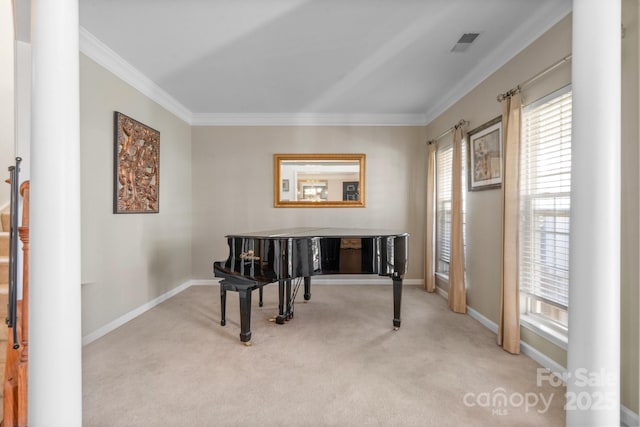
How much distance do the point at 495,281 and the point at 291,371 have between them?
2020mm

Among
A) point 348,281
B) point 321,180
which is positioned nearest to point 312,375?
point 348,281

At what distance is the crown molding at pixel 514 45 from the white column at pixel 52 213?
2.82 metres

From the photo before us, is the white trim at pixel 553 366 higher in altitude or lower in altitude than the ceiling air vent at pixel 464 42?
lower

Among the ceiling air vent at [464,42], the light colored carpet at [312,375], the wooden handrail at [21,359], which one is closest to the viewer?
the wooden handrail at [21,359]

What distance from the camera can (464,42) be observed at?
2641mm

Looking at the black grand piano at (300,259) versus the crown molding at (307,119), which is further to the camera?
the crown molding at (307,119)

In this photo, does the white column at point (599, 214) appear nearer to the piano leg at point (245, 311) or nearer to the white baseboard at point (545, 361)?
the white baseboard at point (545, 361)

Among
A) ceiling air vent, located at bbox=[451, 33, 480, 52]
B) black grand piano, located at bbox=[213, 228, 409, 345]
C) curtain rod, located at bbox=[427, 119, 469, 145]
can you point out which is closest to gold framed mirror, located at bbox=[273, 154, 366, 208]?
curtain rod, located at bbox=[427, 119, 469, 145]

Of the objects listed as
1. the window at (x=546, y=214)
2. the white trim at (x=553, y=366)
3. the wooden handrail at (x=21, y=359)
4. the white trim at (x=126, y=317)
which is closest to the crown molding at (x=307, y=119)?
the window at (x=546, y=214)

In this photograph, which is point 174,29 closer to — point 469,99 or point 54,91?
point 54,91

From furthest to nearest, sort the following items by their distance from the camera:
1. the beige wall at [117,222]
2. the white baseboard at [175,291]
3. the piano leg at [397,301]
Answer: the piano leg at [397,301] → the white baseboard at [175,291] → the beige wall at [117,222]

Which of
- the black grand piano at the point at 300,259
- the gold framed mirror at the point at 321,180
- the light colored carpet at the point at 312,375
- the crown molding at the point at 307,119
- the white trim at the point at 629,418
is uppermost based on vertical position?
the crown molding at the point at 307,119

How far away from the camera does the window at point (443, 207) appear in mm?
4036

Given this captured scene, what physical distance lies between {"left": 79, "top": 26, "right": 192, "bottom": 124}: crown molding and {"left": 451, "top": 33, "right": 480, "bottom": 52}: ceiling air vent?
300 centimetres
